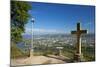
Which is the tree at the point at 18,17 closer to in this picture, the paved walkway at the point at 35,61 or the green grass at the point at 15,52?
the green grass at the point at 15,52

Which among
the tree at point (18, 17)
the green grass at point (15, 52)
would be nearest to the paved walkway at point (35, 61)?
the green grass at point (15, 52)

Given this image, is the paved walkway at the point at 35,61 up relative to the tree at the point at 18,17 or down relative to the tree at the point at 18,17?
down

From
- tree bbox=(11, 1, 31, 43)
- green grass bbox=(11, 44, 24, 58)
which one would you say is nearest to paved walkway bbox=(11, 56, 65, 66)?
green grass bbox=(11, 44, 24, 58)

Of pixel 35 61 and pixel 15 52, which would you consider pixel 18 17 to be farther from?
pixel 35 61

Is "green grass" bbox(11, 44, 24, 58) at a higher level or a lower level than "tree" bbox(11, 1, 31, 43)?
lower

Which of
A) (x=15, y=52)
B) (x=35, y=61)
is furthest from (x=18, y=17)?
(x=35, y=61)

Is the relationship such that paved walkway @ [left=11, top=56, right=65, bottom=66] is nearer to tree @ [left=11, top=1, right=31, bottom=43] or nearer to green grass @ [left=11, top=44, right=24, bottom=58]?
green grass @ [left=11, top=44, right=24, bottom=58]

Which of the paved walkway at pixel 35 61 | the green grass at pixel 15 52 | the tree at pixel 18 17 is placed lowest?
the paved walkway at pixel 35 61

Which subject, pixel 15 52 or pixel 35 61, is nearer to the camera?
pixel 15 52
